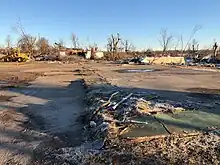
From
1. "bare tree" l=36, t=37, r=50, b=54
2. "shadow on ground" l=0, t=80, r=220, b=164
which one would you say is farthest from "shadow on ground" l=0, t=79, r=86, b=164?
"bare tree" l=36, t=37, r=50, b=54

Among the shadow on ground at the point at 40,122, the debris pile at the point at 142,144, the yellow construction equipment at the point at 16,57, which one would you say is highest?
the yellow construction equipment at the point at 16,57

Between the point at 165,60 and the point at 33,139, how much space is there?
37033mm

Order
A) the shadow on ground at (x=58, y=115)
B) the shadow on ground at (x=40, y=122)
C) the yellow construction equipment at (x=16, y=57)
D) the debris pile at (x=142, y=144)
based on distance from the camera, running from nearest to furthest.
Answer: the debris pile at (x=142, y=144), the shadow on ground at (x=40, y=122), the shadow on ground at (x=58, y=115), the yellow construction equipment at (x=16, y=57)

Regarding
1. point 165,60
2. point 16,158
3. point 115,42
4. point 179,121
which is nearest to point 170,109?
point 179,121

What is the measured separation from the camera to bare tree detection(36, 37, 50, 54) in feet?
235

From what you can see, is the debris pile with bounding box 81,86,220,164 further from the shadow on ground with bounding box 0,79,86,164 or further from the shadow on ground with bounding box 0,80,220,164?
the shadow on ground with bounding box 0,79,86,164

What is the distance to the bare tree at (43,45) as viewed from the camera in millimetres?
71713

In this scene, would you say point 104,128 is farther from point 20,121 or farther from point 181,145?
point 20,121

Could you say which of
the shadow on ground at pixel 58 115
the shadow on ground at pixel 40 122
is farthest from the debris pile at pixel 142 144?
the shadow on ground at pixel 40 122

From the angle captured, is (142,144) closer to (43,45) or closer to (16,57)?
(16,57)

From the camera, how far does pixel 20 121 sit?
726 centimetres

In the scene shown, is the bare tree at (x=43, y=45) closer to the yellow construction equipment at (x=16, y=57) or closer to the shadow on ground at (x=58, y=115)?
the yellow construction equipment at (x=16, y=57)

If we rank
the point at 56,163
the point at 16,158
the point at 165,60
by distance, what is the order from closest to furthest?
the point at 56,163 → the point at 16,158 → the point at 165,60

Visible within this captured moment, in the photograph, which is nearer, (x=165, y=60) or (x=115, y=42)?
(x=165, y=60)
